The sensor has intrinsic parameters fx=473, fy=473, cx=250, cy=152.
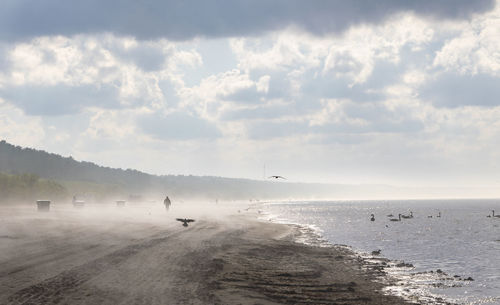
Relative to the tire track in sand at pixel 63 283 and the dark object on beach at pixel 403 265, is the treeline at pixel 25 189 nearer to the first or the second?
the tire track in sand at pixel 63 283

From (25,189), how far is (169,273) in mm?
131909

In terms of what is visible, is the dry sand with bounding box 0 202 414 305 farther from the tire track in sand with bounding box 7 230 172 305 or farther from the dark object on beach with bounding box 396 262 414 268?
the dark object on beach with bounding box 396 262 414 268

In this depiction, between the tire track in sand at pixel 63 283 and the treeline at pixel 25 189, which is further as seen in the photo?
the treeline at pixel 25 189

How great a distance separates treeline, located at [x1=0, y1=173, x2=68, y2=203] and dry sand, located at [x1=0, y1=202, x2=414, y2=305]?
10526cm

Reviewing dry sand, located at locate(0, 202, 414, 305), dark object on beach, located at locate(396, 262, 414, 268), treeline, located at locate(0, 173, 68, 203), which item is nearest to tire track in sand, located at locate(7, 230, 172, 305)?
dry sand, located at locate(0, 202, 414, 305)

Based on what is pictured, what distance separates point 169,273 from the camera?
83.4 feet

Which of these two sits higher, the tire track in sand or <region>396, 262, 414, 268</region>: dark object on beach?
the tire track in sand

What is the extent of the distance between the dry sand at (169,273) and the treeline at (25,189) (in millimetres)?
105263

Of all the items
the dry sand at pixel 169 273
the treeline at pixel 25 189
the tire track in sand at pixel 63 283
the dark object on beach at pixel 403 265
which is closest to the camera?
the tire track in sand at pixel 63 283

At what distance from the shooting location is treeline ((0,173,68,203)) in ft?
447

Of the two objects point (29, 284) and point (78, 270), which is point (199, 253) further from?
point (29, 284)

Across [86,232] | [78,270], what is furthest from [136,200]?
[78,270]

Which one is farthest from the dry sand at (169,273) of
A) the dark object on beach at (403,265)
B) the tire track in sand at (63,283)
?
the dark object on beach at (403,265)

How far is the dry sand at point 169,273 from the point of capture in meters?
20.2
